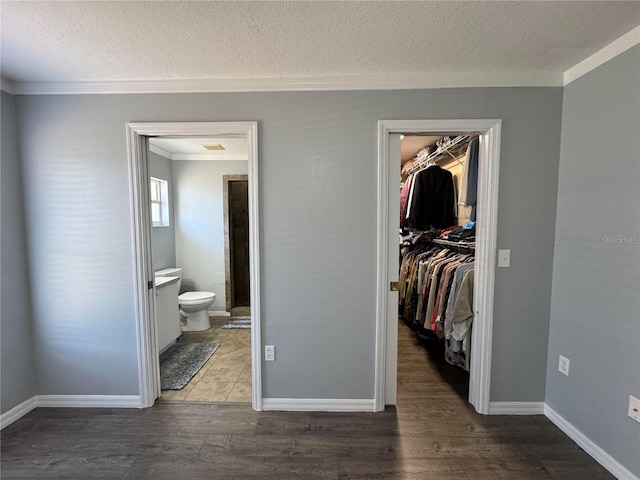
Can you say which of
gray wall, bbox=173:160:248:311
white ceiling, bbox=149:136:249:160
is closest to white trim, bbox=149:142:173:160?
white ceiling, bbox=149:136:249:160

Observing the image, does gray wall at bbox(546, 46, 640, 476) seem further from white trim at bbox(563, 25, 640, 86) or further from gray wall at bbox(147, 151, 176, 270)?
gray wall at bbox(147, 151, 176, 270)

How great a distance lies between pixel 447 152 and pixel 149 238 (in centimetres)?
284

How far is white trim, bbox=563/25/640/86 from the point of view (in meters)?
1.39

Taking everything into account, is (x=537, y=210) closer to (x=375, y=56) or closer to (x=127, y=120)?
(x=375, y=56)

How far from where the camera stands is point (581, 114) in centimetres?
168

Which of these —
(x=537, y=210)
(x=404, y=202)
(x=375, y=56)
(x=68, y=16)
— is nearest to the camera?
(x=68, y=16)

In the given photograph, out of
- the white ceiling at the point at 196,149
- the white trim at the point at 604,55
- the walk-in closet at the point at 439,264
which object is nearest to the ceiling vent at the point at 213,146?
the white ceiling at the point at 196,149

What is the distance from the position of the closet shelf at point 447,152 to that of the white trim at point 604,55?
2.29ft

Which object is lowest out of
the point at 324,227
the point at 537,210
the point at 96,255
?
the point at 96,255

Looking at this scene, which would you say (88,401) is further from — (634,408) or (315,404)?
(634,408)

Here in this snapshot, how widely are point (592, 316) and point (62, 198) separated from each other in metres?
3.57

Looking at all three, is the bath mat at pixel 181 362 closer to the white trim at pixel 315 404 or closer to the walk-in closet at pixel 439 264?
the white trim at pixel 315 404

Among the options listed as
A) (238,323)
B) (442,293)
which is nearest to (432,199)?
(442,293)

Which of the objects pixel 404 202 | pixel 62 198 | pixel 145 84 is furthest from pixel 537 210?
pixel 62 198
